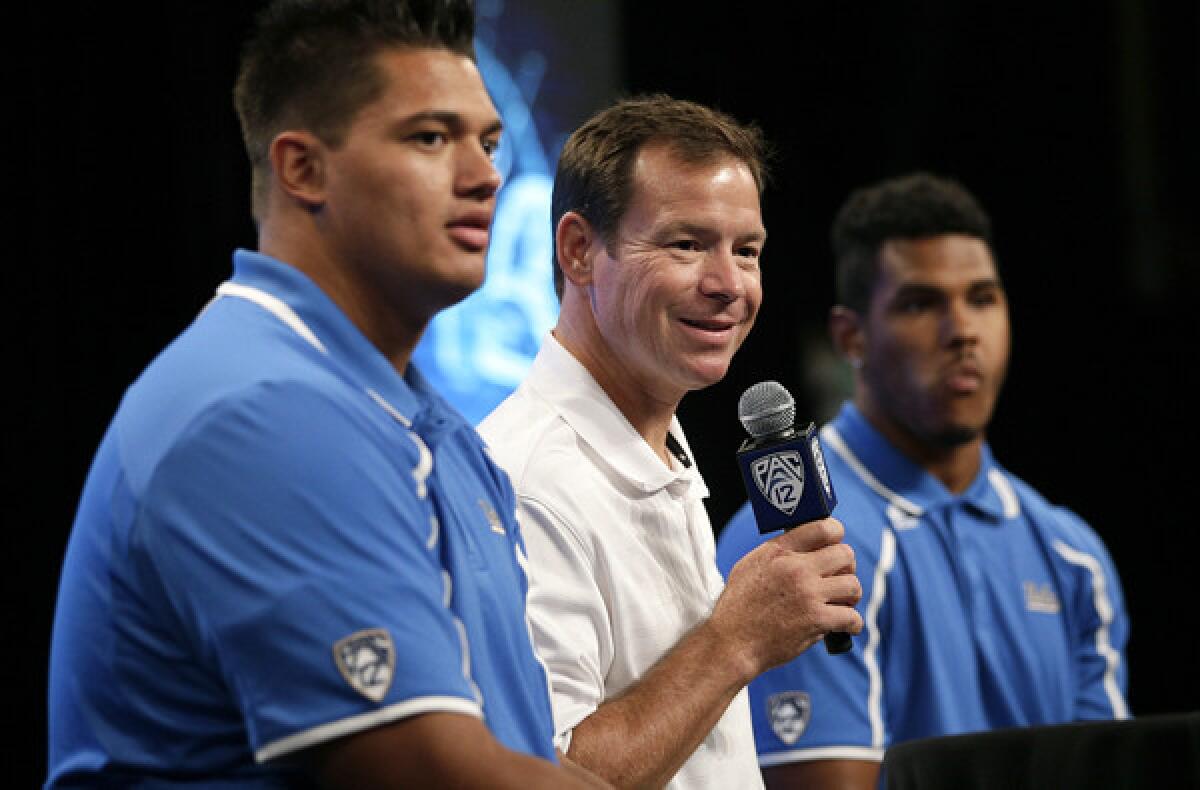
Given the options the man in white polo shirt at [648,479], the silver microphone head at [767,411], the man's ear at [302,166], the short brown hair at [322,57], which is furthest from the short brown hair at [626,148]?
the man's ear at [302,166]

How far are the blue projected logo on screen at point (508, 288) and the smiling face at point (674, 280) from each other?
1.37 m

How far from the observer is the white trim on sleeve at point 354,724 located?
3.57ft

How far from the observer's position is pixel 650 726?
1.60 meters

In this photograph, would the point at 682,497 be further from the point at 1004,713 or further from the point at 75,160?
the point at 75,160

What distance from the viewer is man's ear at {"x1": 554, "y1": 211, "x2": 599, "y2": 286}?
1929mm

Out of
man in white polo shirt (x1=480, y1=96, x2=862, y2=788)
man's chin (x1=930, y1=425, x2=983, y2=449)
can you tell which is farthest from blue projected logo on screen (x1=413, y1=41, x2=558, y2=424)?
man in white polo shirt (x1=480, y1=96, x2=862, y2=788)

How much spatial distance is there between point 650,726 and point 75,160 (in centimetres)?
174

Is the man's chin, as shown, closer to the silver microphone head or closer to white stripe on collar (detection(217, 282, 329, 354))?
the silver microphone head

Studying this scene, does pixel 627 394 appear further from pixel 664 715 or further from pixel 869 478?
pixel 869 478

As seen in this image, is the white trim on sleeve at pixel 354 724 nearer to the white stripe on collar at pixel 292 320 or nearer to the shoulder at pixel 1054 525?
the white stripe on collar at pixel 292 320

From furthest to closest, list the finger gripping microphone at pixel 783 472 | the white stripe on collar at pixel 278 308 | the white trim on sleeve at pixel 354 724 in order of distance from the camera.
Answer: the finger gripping microphone at pixel 783 472 < the white stripe on collar at pixel 278 308 < the white trim on sleeve at pixel 354 724

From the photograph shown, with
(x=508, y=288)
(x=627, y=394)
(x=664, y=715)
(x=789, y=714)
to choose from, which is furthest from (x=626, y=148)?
(x=508, y=288)

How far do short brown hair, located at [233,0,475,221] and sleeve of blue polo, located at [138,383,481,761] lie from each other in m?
0.29

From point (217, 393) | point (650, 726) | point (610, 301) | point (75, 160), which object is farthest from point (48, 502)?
point (217, 393)
